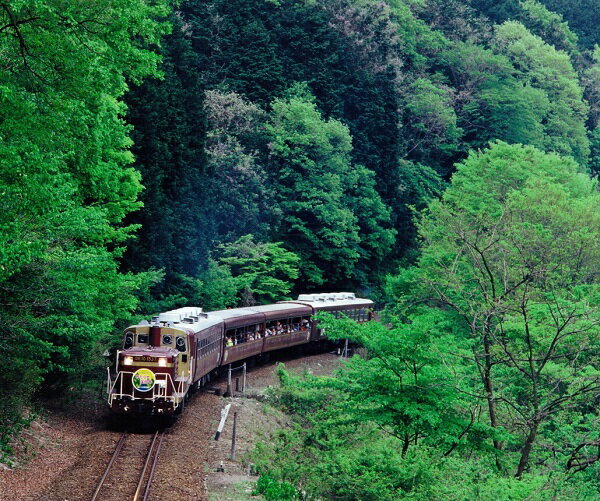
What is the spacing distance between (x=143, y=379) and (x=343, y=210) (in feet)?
105

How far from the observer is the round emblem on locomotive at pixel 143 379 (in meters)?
23.2

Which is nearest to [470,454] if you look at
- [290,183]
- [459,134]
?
[290,183]

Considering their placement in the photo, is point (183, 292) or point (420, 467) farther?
point (183, 292)

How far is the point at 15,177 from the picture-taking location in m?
16.6

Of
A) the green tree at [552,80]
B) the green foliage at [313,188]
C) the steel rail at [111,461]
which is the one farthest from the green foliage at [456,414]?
the green tree at [552,80]

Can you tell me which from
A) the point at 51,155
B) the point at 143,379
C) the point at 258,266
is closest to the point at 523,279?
the point at 51,155

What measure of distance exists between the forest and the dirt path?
86 centimetres

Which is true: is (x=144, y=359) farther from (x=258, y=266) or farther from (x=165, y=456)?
(x=258, y=266)

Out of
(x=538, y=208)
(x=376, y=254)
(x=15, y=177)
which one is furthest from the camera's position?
(x=376, y=254)

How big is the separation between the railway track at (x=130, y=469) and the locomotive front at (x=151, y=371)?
80 centimetres

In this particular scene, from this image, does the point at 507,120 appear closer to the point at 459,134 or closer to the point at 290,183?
the point at 459,134

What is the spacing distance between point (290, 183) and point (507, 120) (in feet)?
82.5

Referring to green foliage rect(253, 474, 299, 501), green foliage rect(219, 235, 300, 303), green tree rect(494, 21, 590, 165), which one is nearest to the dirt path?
green foliage rect(253, 474, 299, 501)

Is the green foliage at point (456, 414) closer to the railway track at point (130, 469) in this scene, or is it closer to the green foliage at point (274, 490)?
the green foliage at point (274, 490)
